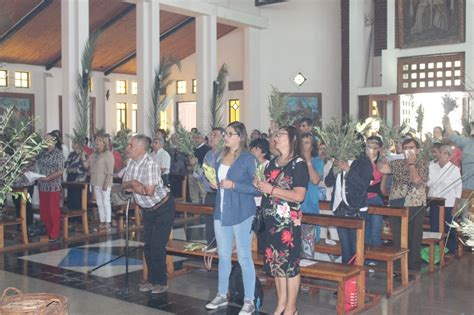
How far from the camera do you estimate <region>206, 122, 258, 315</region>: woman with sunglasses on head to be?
527cm

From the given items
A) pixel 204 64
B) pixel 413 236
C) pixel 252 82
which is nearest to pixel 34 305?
pixel 413 236

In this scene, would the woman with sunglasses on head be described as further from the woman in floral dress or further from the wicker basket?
the wicker basket

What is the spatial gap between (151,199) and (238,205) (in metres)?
1.06

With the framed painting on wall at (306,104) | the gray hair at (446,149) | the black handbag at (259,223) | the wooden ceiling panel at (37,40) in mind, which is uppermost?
the wooden ceiling panel at (37,40)

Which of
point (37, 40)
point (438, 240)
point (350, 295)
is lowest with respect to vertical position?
point (350, 295)

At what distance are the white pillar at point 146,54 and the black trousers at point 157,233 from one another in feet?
29.3

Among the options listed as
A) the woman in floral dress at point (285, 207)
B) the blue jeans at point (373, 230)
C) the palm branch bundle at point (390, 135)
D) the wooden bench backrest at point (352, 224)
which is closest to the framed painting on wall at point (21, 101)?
the palm branch bundle at point (390, 135)

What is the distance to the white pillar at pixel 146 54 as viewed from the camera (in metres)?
14.8

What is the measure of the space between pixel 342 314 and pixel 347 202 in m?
1.23

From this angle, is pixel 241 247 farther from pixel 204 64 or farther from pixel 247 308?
pixel 204 64

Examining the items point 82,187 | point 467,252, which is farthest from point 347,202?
point 82,187

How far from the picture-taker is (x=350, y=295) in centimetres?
548

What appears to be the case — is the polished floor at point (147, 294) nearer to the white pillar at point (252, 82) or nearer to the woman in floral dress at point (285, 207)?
the woman in floral dress at point (285, 207)

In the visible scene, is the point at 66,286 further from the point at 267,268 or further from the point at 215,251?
the point at 267,268
